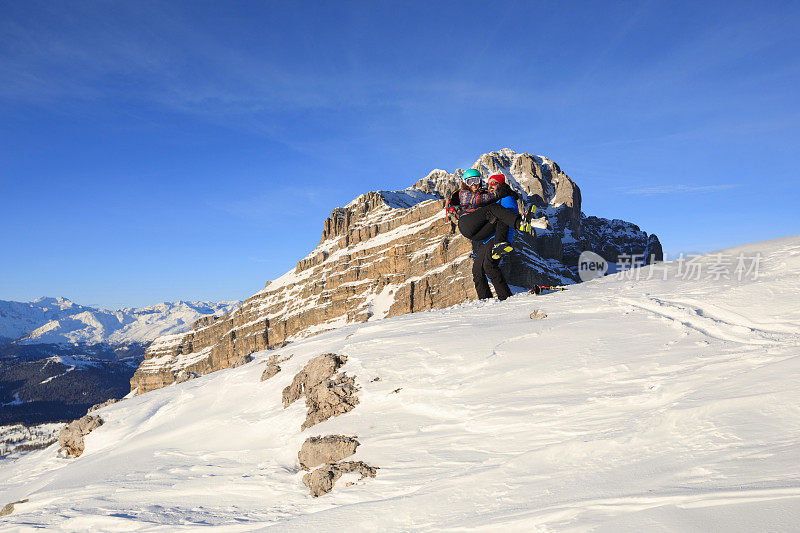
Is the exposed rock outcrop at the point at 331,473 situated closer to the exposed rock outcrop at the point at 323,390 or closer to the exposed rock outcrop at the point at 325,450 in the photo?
the exposed rock outcrop at the point at 325,450

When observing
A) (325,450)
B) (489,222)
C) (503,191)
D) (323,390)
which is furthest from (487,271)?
(325,450)

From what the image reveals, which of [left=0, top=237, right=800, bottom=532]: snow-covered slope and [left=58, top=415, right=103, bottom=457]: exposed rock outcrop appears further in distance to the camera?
[left=58, top=415, right=103, bottom=457]: exposed rock outcrop

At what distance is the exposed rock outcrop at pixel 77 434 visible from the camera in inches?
558

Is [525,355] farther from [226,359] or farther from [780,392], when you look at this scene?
[226,359]

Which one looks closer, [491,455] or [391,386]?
[491,455]

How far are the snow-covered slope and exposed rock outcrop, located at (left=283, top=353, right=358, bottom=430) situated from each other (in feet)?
1.05

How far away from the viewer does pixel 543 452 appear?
5258mm

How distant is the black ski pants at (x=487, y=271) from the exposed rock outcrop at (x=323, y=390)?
20.7 ft

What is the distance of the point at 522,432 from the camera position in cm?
595

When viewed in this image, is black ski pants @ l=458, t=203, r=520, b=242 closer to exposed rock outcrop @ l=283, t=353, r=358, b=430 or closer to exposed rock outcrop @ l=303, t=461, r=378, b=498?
exposed rock outcrop @ l=283, t=353, r=358, b=430

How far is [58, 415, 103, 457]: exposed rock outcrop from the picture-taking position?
14.2m

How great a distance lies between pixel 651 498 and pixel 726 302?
7.87 m

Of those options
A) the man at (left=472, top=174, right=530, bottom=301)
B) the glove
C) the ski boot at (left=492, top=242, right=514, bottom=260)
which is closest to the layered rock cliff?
the man at (left=472, top=174, right=530, bottom=301)

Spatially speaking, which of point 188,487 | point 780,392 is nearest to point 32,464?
point 188,487
